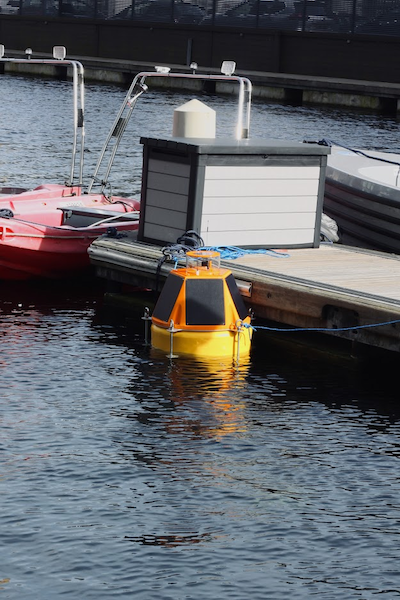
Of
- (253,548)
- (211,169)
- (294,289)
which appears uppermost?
(211,169)

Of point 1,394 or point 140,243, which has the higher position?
point 140,243

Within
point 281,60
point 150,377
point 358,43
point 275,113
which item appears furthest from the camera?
point 281,60

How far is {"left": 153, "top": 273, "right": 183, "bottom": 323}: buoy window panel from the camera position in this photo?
12.3m

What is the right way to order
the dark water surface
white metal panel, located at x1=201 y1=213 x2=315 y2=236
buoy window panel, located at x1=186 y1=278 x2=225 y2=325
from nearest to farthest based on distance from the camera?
1. the dark water surface
2. buoy window panel, located at x1=186 y1=278 x2=225 y2=325
3. white metal panel, located at x1=201 y1=213 x2=315 y2=236

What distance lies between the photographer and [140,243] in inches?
563

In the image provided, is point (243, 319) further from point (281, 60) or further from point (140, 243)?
point (281, 60)

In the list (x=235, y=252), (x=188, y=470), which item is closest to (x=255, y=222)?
(x=235, y=252)

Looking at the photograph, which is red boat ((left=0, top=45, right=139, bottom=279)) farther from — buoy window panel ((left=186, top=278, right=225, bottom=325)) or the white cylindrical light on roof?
buoy window panel ((left=186, top=278, right=225, bottom=325))

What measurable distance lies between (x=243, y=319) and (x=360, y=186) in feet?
16.1

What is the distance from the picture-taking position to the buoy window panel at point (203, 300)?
40.0 ft

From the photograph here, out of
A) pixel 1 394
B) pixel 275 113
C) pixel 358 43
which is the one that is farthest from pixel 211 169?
pixel 358 43

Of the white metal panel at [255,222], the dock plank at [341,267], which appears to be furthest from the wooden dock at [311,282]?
the white metal panel at [255,222]

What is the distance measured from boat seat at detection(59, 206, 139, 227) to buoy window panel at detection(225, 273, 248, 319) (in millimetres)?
Answer: 3773

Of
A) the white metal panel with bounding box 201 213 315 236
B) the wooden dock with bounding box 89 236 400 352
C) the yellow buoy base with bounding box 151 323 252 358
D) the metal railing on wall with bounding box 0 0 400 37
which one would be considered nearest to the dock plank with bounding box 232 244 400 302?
the wooden dock with bounding box 89 236 400 352
